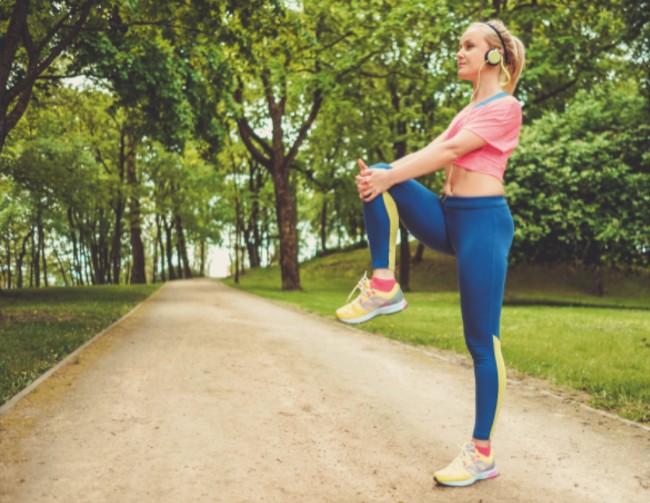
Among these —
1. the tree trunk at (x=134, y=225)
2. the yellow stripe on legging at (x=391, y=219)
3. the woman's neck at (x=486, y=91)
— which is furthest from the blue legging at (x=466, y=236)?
the tree trunk at (x=134, y=225)

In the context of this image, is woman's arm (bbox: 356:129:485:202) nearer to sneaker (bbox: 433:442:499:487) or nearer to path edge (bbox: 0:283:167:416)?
sneaker (bbox: 433:442:499:487)

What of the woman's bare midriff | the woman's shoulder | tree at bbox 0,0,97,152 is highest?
tree at bbox 0,0,97,152

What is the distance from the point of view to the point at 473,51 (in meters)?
2.69

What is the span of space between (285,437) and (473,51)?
2.95m

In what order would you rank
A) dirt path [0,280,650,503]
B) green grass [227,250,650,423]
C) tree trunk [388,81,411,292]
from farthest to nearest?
tree trunk [388,81,411,292]
green grass [227,250,650,423]
dirt path [0,280,650,503]

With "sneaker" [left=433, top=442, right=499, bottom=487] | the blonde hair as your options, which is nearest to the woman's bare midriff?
the blonde hair

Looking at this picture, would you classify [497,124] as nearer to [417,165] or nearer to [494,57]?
[494,57]

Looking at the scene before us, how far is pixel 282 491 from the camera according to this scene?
314 centimetres

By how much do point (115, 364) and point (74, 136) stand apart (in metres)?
17.7

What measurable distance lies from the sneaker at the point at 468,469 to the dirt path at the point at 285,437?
0.34 ft

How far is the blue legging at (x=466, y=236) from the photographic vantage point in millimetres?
2564

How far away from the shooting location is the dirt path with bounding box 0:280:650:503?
3.18m

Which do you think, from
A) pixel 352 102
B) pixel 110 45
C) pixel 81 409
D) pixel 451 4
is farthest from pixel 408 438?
pixel 352 102

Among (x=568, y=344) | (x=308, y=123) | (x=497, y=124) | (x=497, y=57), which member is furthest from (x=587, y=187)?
(x=497, y=124)
